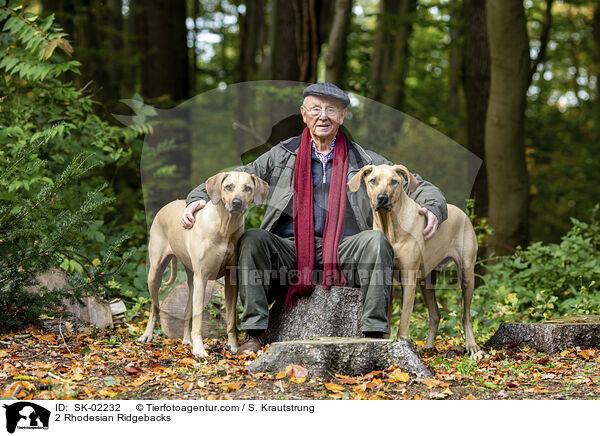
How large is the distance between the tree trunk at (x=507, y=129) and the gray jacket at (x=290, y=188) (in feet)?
13.0

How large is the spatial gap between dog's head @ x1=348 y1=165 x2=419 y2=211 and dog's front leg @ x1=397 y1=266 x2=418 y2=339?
0.58 metres

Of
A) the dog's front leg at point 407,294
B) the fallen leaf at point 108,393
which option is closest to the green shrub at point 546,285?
the dog's front leg at point 407,294

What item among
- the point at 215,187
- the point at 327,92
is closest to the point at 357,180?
the point at 327,92

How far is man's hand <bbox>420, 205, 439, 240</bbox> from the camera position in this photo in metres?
5.05

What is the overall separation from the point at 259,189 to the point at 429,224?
1.36 m

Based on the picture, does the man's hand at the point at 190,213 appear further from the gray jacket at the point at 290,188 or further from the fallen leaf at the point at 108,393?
the fallen leaf at the point at 108,393

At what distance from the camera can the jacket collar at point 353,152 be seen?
5.43 m

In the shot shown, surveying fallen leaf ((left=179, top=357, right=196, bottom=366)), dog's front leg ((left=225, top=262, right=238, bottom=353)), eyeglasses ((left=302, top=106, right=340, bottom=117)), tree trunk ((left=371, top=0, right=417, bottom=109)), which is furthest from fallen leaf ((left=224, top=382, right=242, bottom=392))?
tree trunk ((left=371, top=0, right=417, bottom=109))

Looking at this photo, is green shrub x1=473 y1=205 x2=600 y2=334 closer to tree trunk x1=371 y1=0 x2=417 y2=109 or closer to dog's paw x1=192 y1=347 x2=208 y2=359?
dog's paw x1=192 y1=347 x2=208 y2=359

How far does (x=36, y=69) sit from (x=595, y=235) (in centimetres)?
682

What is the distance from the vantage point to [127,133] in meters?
7.77

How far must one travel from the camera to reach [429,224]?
5047mm

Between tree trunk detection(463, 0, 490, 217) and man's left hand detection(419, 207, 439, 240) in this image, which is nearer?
man's left hand detection(419, 207, 439, 240)
